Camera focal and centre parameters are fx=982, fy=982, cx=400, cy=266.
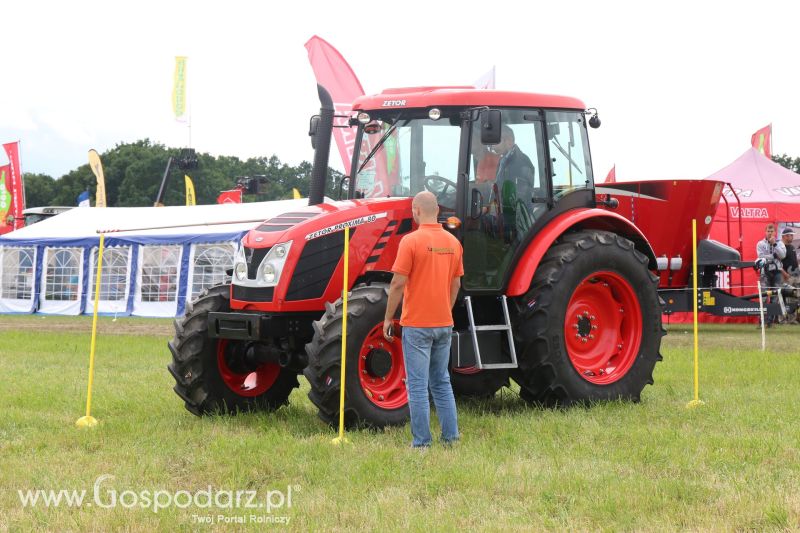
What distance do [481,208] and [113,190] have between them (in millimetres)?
72881

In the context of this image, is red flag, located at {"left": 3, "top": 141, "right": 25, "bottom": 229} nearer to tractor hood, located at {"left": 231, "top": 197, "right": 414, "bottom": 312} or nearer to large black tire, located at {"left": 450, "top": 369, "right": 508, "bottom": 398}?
large black tire, located at {"left": 450, "top": 369, "right": 508, "bottom": 398}

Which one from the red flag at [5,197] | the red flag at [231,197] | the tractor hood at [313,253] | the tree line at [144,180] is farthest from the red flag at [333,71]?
the tree line at [144,180]

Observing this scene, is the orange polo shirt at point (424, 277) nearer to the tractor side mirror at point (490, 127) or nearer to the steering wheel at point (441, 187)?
the tractor side mirror at point (490, 127)

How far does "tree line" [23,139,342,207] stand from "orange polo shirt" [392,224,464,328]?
2509 inches

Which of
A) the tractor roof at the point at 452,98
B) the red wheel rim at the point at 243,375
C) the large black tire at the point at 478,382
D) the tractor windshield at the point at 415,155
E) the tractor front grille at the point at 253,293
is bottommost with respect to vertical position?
the large black tire at the point at 478,382

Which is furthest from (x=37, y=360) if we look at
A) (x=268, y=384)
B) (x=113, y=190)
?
(x=113, y=190)

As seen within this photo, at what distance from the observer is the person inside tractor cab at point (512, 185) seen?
778cm

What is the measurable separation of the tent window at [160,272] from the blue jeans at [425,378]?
17237 mm

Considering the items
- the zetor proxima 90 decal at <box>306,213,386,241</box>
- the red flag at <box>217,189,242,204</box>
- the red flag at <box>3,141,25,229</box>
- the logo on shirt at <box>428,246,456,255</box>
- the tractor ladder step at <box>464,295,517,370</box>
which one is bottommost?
the tractor ladder step at <box>464,295,517,370</box>

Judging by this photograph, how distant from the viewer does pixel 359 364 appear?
265 inches

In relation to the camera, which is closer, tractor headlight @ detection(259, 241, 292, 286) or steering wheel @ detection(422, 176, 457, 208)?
tractor headlight @ detection(259, 241, 292, 286)

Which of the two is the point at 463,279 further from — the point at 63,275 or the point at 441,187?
the point at 63,275

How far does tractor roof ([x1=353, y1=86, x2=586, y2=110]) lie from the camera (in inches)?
302

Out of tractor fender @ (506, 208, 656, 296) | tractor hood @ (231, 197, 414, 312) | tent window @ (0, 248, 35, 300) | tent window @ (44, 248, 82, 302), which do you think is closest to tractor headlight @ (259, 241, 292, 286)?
tractor hood @ (231, 197, 414, 312)
